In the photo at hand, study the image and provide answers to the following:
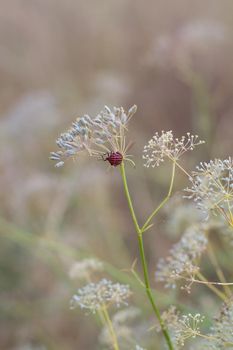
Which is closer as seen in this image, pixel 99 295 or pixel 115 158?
pixel 115 158

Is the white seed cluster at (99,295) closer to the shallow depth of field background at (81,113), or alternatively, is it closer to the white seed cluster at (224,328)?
the white seed cluster at (224,328)

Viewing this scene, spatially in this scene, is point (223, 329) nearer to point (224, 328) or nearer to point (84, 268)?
point (224, 328)

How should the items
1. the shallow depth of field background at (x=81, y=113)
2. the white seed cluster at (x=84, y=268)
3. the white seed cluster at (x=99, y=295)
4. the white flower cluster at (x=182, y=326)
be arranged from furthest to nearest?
the shallow depth of field background at (x=81, y=113)
the white seed cluster at (x=84, y=268)
the white seed cluster at (x=99, y=295)
the white flower cluster at (x=182, y=326)

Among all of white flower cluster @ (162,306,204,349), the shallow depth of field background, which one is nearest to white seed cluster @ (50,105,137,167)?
white flower cluster @ (162,306,204,349)

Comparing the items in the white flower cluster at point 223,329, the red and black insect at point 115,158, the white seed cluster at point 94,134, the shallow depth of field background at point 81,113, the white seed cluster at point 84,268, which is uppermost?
the shallow depth of field background at point 81,113

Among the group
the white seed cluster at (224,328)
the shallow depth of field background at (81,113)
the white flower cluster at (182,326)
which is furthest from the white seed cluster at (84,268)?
the white seed cluster at (224,328)

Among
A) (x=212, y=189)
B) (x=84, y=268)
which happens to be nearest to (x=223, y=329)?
(x=212, y=189)

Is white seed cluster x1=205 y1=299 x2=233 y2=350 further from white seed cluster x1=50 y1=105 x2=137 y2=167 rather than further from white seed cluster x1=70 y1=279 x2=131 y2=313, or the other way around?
white seed cluster x1=50 y1=105 x2=137 y2=167

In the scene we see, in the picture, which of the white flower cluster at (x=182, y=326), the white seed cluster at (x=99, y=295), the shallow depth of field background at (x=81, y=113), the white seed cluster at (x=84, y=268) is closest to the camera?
the white flower cluster at (x=182, y=326)
